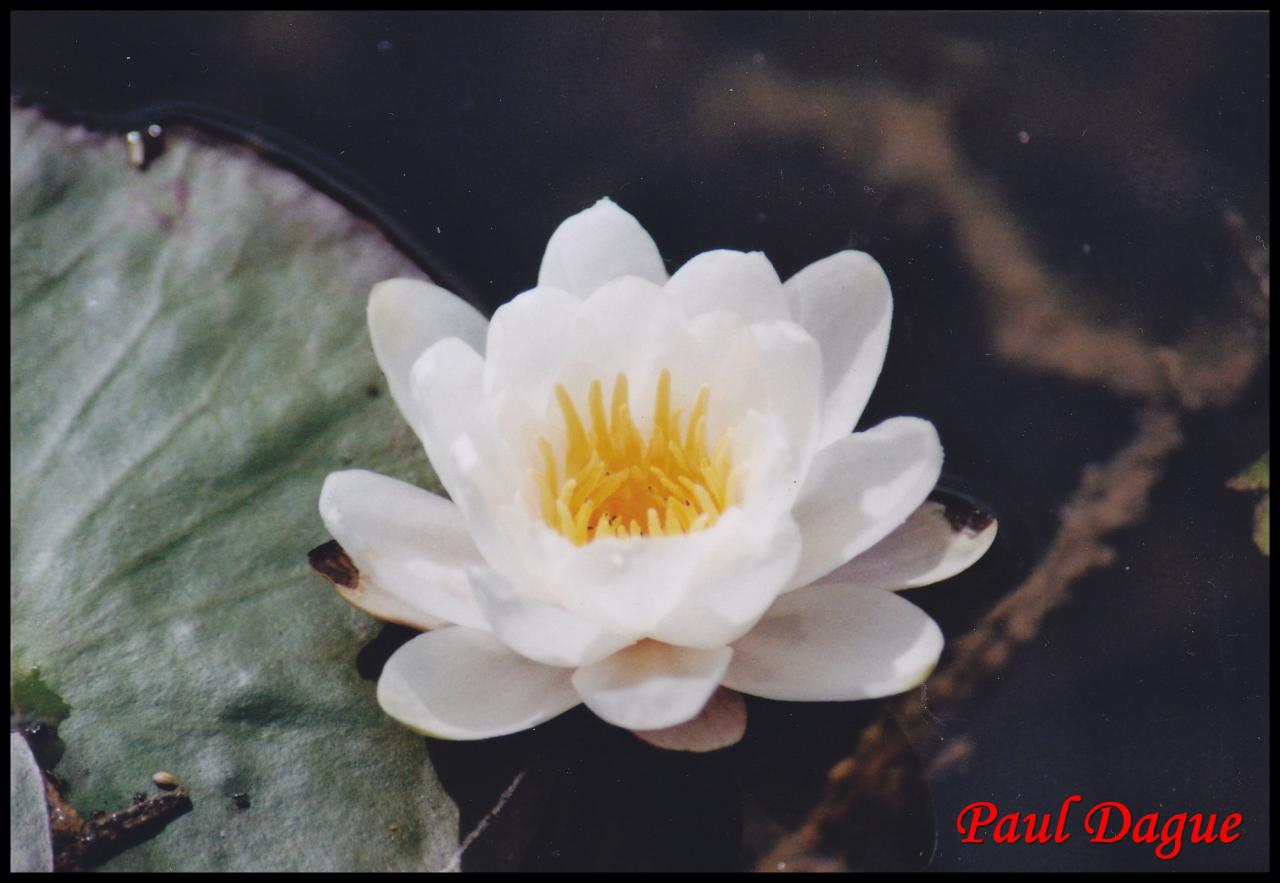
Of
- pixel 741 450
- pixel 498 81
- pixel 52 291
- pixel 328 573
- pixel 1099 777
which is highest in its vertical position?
pixel 498 81

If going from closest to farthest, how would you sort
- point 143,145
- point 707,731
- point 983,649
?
1. point 707,731
2. point 983,649
3. point 143,145

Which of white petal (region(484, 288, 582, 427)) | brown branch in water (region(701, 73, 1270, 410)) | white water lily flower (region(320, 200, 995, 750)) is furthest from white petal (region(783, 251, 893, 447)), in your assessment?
brown branch in water (region(701, 73, 1270, 410))

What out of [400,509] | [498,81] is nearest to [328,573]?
[400,509]

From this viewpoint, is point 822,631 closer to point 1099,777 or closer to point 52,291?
point 1099,777

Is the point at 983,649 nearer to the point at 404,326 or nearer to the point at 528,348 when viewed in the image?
the point at 528,348

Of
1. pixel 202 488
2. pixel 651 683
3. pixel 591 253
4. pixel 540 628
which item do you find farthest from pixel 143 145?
pixel 651 683

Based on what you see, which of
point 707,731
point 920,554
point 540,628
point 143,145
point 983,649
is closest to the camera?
point 540,628

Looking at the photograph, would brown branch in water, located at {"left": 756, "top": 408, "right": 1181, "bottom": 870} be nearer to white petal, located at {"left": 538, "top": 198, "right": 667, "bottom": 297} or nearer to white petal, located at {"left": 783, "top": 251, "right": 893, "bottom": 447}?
white petal, located at {"left": 783, "top": 251, "right": 893, "bottom": 447}
